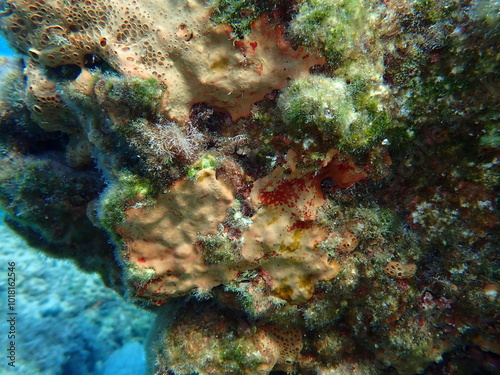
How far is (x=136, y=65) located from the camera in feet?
8.77

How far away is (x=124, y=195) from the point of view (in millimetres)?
2861

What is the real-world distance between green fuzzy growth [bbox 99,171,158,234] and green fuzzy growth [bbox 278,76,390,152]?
1527mm

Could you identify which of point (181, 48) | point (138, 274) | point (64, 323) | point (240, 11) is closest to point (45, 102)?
point (181, 48)

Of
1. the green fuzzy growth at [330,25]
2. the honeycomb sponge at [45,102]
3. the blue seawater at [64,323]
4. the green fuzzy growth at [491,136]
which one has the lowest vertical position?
the blue seawater at [64,323]

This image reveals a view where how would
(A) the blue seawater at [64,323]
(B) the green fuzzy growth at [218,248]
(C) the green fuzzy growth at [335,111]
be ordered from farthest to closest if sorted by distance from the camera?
(A) the blue seawater at [64,323], (B) the green fuzzy growth at [218,248], (C) the green fuzzy growth at [335,111]

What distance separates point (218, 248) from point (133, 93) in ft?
5.62

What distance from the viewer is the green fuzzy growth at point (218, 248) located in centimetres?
301

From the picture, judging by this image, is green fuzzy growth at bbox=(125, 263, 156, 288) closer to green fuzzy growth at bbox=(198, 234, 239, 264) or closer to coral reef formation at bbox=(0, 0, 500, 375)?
coral reef formation at bbox=(0, 0, 500, 375)

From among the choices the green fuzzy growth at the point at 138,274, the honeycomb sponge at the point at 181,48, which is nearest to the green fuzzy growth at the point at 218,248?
the green fuzzy growth at the point at 138,274

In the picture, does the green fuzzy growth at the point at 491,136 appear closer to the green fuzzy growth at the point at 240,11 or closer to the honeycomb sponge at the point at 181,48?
the honeycomb sponge at the point at 181,48

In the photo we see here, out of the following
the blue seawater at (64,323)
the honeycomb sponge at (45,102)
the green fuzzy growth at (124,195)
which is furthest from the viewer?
the blue seawater at (64,323)

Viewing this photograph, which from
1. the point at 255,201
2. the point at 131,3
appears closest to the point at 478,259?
the point at 255,201

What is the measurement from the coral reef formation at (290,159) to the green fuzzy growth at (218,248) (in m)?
0.02

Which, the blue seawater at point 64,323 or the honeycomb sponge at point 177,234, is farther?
the blue seawater at point 64,323
